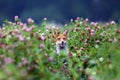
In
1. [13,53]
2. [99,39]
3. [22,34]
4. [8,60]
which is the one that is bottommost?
[8,60]

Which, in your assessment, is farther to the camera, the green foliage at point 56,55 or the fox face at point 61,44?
the fox face at point 61,44

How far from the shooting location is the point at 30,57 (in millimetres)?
4684

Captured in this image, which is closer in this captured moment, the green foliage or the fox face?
the green foliage

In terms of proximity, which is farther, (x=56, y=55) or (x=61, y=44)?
(x=56, y=55)

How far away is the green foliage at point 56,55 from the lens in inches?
178

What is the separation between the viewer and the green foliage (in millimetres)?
4520

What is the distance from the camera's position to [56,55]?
593 cm

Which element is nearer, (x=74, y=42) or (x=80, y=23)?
(x=74, y=42)

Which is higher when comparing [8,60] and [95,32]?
[95,32]

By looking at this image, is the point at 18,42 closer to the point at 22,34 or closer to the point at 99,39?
the point at 22,34

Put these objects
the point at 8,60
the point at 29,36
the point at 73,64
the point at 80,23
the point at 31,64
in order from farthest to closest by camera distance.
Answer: the point at 80,23 → the point at 73,64 → the point at 29,36 → the point at 31,64 → the point at 8,60

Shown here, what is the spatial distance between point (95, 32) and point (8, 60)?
3.26 meters

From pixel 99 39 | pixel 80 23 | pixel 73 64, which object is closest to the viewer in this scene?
pixel 73 64

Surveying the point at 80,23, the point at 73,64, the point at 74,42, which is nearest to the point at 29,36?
the point at 73,64
